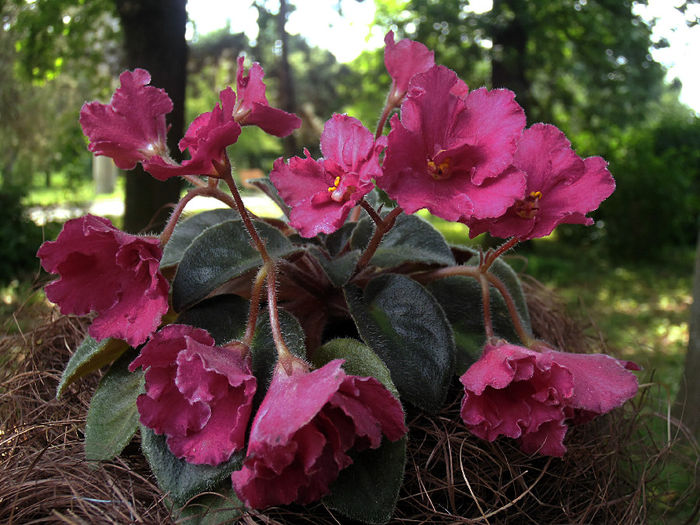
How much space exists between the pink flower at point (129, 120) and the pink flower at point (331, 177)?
0.27 m

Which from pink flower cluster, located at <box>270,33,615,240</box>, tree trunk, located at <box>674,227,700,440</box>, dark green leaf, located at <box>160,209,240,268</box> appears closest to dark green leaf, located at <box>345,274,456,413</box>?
pink flower cluster, located at <box>270,33,615,240</box>

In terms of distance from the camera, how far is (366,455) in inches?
30.6

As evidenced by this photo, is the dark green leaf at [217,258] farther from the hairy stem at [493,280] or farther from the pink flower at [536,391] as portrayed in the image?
the pink flower at [536,391]

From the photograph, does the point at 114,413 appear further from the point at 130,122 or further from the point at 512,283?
the point at 512,283

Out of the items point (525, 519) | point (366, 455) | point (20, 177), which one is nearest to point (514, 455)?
point (525, 519)

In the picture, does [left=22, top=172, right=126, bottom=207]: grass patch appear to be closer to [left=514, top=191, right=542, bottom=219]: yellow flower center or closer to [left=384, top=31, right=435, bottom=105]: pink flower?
[left=384, top=31, right=435, bottom=105]: pink flower

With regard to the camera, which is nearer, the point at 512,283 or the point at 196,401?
the point at 196,401

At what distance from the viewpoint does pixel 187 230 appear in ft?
3.73

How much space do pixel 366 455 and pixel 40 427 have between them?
1.83 ft

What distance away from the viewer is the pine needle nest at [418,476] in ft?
2.60

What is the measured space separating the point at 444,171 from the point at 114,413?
62cm

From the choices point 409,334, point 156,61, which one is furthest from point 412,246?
point 156,61

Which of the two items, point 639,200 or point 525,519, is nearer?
point 525,519

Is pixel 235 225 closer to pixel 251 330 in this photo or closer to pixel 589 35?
pixel 251 330
